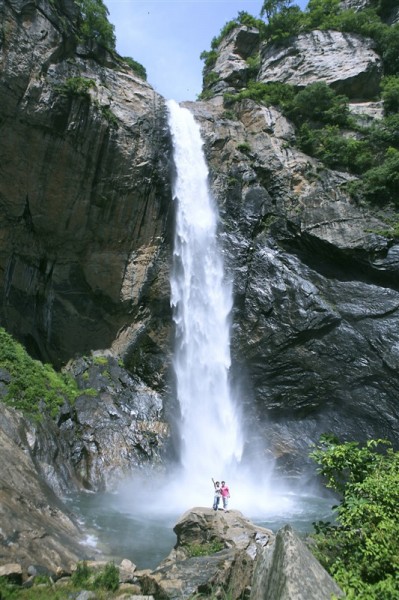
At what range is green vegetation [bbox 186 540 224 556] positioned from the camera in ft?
28.2

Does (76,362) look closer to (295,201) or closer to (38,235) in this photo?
(38,235)

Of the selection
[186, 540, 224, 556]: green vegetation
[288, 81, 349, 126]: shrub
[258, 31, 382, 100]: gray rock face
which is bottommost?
[186, 540, 224, 556]: green vegetation

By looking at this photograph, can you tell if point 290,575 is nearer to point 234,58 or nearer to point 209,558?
point 209,558

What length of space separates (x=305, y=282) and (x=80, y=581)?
15772 millimetres

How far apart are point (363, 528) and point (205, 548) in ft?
16.4

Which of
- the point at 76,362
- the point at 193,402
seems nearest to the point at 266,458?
the point at 193,402

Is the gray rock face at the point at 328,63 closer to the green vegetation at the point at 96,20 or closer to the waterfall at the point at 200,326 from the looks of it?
the waterfall at the point at 200,326

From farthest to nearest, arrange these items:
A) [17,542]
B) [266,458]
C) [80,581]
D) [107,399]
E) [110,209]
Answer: [110,209], [266,458], [107,399], [17,542], [80,581]

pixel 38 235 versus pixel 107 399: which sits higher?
pixel 38 235

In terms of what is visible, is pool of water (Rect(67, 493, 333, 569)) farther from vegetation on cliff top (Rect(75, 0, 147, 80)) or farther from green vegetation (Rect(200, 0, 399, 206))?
vegetation on cliff top (Rect(75, 0, 147, 80))

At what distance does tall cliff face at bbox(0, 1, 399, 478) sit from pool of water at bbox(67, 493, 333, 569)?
14.9ft

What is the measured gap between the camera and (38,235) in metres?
19.5

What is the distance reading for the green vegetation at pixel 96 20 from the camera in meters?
22.6

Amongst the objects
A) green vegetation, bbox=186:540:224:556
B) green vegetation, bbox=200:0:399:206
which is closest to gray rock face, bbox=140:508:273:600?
green vegetation, bbox=186:540:224:556
